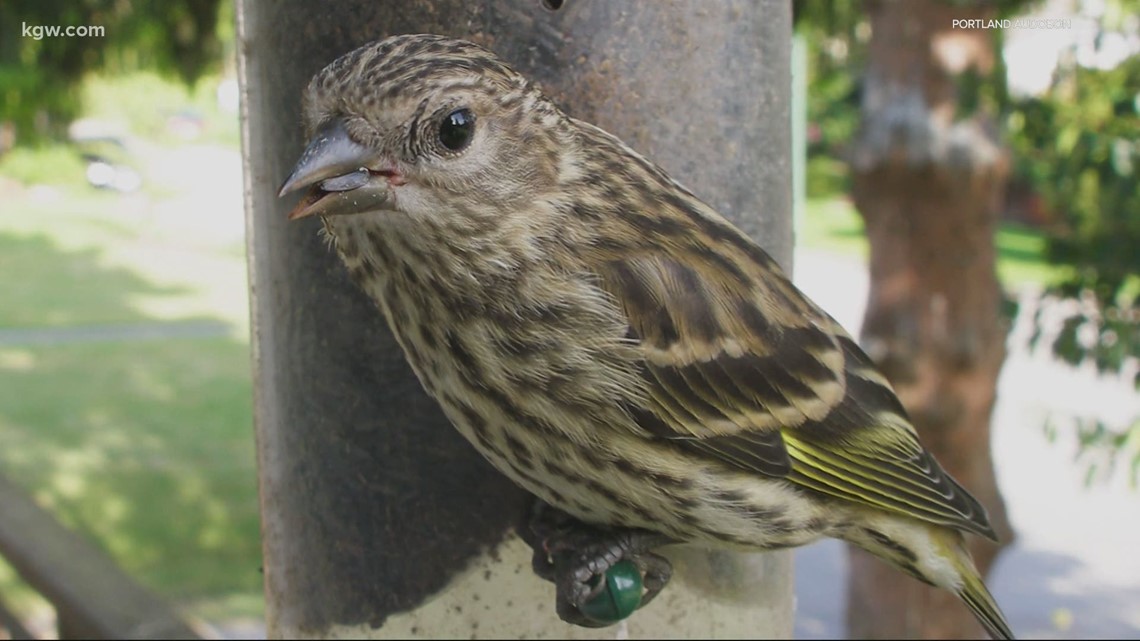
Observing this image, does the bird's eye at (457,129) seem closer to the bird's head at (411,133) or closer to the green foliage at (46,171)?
the bird's head at (411,133)

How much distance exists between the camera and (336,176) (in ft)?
5.37

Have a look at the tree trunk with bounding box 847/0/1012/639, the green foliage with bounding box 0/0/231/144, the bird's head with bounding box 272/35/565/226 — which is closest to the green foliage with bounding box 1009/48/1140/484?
the tree trunk with bounding box 847/0/1012/639

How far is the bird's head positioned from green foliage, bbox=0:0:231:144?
14.0ft

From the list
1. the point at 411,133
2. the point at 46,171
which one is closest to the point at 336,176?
the point at 411,133

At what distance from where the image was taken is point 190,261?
21.2 metres

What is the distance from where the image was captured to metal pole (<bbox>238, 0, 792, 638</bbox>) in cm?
232

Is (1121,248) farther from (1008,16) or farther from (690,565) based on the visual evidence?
(690,565)

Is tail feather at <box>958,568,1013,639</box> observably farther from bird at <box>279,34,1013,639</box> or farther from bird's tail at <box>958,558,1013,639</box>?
bird at <box>279,34,1013,639</box>

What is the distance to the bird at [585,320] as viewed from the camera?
1686mm

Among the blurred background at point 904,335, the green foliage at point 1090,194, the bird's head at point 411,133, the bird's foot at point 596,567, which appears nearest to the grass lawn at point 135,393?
the blurred background at point 904,335

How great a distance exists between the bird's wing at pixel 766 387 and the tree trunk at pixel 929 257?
3207 mm

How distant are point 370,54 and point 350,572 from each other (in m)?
1.22

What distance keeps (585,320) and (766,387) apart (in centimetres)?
37

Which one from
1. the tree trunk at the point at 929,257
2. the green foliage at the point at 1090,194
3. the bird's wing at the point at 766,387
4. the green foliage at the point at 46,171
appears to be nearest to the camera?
the bird's wing at the point at 766,387
